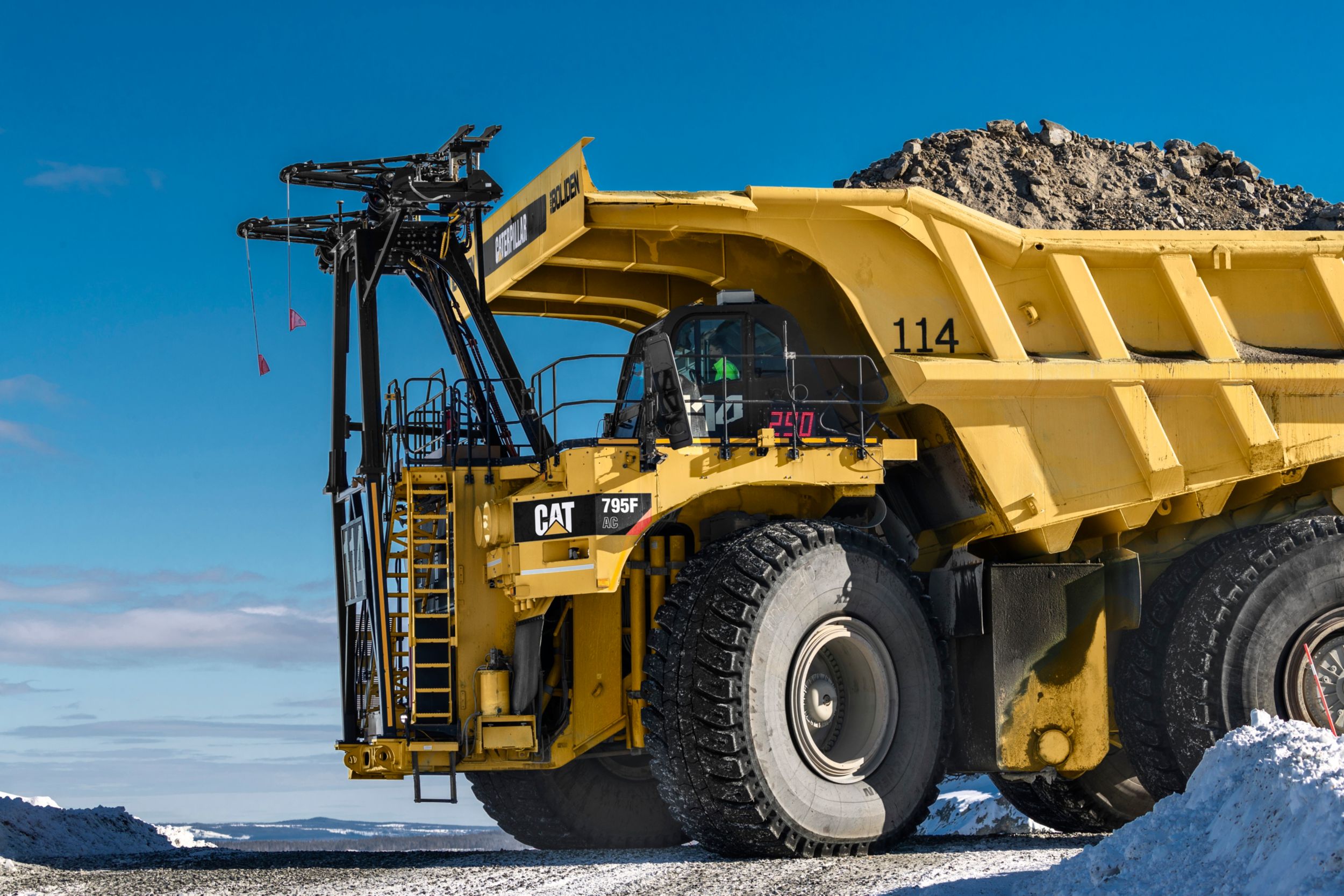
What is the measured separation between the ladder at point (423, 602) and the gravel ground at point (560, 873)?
1.03 metres

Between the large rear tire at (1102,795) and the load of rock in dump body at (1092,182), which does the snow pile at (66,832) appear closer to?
the large rear tire at (1102,795)

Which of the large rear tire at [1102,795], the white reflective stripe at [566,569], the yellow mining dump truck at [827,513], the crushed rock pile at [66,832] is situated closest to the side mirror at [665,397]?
the yellow mining dump truck at [827,513]

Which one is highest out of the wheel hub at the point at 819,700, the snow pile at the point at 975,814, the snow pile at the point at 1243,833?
the wheel hub at the point at 819,700

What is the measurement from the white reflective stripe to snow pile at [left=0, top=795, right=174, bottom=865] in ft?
13.3

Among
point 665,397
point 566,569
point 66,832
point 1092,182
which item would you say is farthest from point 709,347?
point 66,832

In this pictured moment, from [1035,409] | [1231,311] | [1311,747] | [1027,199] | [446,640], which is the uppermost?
[1027,199]

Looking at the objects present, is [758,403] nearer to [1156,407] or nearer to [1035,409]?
[1035,409]

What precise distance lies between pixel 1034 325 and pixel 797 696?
136 inches

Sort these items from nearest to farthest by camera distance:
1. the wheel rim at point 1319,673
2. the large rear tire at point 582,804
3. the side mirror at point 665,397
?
1. the side mirror at point 665,397
2. the wheel rim at point 1319,673
3. the large rear tire at point 582,804

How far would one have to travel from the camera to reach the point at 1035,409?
33.8 ft

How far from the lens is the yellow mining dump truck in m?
9.10

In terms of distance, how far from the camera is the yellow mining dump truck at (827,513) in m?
Result: 9.10

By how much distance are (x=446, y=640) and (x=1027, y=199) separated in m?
7.20

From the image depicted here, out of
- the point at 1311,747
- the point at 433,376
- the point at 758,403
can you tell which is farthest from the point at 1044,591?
the point at 433,376
